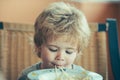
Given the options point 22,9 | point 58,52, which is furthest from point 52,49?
point 22,9

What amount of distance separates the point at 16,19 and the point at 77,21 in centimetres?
24

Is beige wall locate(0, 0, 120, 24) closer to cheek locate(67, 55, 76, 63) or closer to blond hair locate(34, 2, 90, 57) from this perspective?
blond hair locate(34, 2, 90, 57)

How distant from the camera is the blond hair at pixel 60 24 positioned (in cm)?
87

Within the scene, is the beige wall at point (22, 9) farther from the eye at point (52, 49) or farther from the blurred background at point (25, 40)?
the eye at point (52, 49)

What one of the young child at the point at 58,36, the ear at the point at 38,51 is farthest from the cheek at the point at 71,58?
the ear at the point at 38,51

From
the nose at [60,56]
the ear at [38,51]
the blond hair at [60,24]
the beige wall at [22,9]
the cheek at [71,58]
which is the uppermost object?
the beige wall at [22,9]

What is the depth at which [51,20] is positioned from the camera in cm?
88

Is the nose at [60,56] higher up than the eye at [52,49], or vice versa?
the eye at [52,49]

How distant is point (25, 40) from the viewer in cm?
92

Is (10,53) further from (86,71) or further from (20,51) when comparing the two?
(86,71)

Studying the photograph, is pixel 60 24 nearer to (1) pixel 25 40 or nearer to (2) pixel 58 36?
(2) pixel 58 36

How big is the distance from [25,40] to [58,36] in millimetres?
130

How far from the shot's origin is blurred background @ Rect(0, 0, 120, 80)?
902mm

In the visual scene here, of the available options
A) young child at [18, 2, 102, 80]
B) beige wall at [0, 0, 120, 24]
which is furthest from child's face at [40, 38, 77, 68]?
beige wall at [0, 0, 120, 24]
